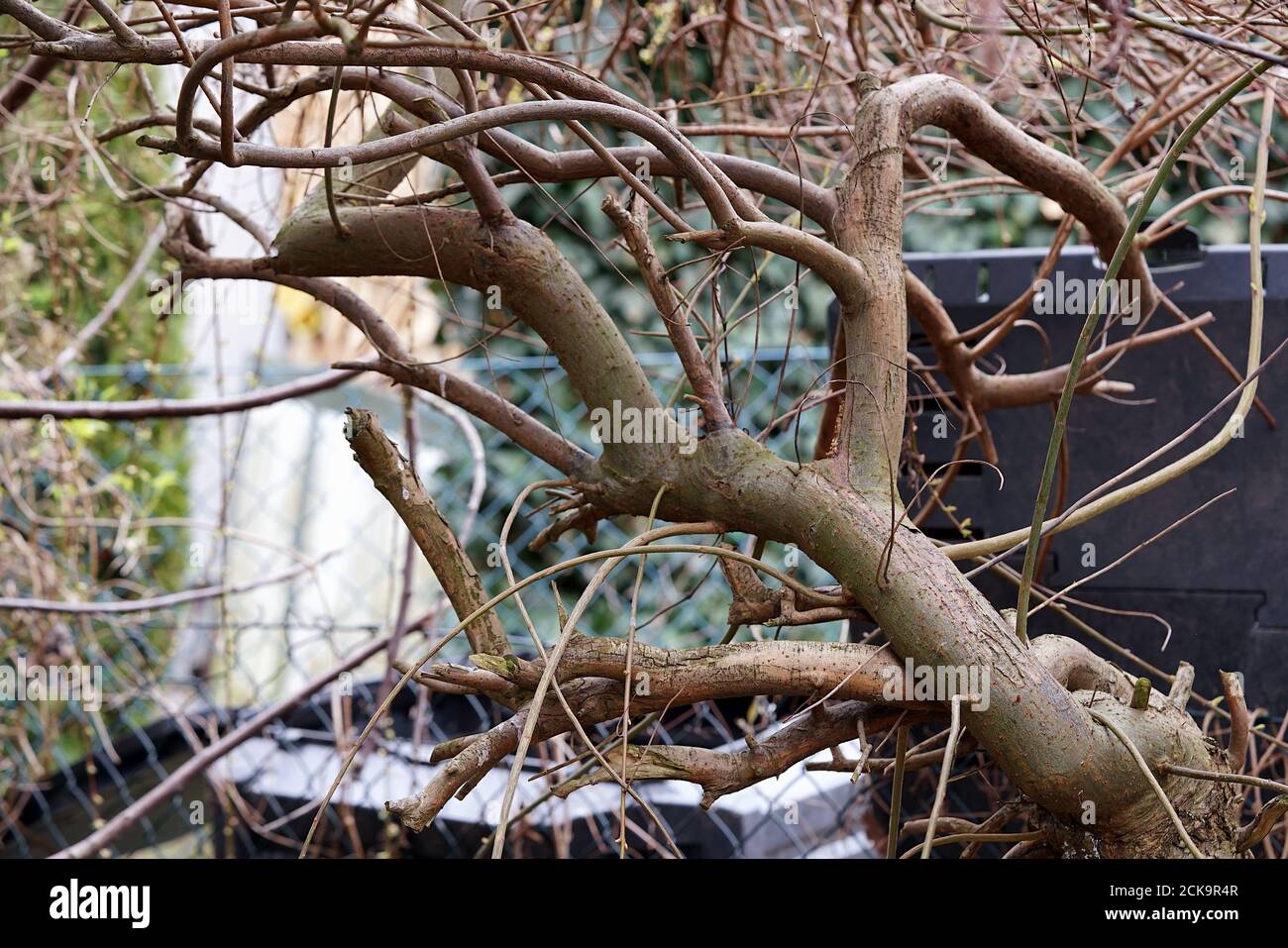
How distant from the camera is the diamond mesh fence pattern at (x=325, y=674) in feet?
6.24

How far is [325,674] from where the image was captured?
1.74 m

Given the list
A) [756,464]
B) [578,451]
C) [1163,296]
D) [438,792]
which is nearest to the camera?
[438,792]

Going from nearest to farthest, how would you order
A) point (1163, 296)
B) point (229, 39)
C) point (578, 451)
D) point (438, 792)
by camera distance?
point (229, 39)
point (438, 792)
point (578, 451)
point (1163, 296)

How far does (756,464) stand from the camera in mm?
922

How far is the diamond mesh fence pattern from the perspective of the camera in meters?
1.90

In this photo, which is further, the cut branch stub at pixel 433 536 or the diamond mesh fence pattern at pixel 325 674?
the diamond mesh fence pattern at pixel 325 674

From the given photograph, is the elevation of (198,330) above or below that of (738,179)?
above

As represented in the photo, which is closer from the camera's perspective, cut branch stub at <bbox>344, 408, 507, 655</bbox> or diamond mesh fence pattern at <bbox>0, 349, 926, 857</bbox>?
cut branch stub at <bbox>344, 408, 507, 655</bbox>

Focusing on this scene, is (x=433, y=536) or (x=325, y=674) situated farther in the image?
(x=325, y=674)

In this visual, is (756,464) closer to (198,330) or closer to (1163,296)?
(1163,296)

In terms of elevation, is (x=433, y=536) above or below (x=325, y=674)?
above
